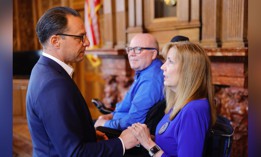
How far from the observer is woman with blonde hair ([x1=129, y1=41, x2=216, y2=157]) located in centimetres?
122

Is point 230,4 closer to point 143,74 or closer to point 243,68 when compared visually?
point 243,68

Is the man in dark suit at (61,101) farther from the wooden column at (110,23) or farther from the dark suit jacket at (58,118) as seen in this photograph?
the wooden column at (110,23)

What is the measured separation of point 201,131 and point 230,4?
1.80 meters

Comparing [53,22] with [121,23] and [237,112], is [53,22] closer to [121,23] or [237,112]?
[237,112]

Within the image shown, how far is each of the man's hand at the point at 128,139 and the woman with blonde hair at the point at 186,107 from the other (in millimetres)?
32

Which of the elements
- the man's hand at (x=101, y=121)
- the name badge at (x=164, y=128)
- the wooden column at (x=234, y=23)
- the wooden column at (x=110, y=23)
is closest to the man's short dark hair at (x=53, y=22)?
the name badge at (x=164, y=128)

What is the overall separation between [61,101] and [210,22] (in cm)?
213

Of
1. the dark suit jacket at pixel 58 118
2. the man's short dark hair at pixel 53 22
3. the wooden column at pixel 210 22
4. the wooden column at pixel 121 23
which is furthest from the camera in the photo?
the wooden column at pixel 121 23

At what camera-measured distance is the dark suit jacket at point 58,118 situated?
41.9 inches

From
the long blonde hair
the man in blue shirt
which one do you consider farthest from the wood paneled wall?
the long blonde hair

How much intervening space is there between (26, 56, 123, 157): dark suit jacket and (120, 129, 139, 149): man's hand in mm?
48

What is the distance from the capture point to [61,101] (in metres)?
1.06

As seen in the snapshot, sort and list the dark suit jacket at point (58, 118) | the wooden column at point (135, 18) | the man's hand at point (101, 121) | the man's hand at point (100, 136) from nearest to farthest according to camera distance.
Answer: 1. the dark suit jacket at point (58, 118)
2. the man's hand at point (100, 136)
3. the man's hand at point (101, 121)
4. the wooden column at point (135, 18)

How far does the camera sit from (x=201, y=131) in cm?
122
